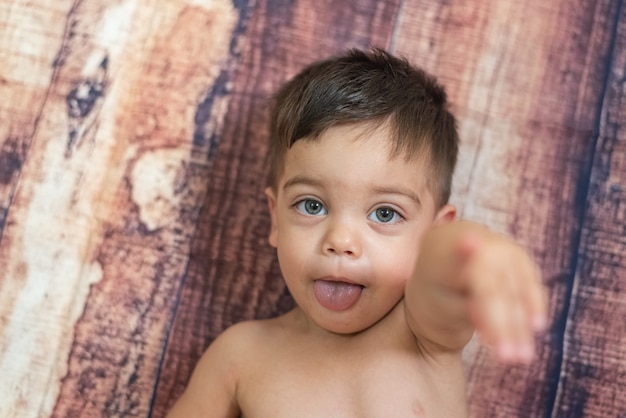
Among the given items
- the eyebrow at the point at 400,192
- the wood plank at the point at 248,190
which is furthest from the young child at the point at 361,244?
the wood plank at the point at 248,190

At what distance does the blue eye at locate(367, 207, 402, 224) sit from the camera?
104cm

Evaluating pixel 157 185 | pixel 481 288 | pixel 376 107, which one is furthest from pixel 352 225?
pixel 157 185

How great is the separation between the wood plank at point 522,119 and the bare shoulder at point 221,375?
382 millimetres

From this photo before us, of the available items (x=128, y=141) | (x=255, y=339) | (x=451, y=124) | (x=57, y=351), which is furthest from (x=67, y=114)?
(x=451, y=124)

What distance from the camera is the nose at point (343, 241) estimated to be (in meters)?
1.00

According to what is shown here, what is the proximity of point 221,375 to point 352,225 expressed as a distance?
0.35 m

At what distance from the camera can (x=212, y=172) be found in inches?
53.1

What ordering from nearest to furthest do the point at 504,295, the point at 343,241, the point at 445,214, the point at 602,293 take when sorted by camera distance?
the point at 504,295 → the point at 343,241 → the point at 445,214 → the point at 602,293

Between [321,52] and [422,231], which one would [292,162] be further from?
[321,52]

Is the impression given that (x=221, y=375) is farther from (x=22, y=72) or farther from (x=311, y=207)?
(x=22, y=72)

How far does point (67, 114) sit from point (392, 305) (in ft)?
2.26

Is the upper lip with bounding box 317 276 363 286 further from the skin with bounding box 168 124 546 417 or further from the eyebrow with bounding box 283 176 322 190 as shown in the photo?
the eyebrow with bounding box 283 176 322 190

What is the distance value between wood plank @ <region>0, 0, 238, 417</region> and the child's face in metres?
0.34

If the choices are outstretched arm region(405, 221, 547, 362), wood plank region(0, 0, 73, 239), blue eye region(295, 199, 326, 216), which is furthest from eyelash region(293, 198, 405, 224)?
wood plank region(0, 0, 73, 239)
